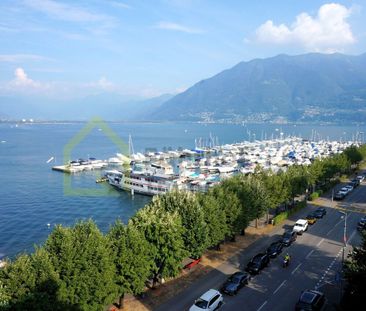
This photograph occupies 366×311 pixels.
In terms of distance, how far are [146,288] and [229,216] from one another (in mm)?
11174

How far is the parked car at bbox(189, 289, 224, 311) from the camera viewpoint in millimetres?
21859

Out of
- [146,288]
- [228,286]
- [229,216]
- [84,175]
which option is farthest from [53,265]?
[84,175]

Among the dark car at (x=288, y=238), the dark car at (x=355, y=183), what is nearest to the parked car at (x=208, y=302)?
the dark car at (x=288, y=238)

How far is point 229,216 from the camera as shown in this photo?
3416 cm

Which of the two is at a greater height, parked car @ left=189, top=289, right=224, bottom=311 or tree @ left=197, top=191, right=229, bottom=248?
tree @ left=197, top=191, right=229, bottom=248

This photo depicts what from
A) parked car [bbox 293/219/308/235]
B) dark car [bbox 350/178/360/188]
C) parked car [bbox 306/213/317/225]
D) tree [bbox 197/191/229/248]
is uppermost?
tree [bbox 197/191/229/248]

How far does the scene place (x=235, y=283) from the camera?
2530cm

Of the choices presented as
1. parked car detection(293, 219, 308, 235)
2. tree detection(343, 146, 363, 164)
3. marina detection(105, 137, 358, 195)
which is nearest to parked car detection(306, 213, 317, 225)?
parked car detection(293, 219, 308, 235)

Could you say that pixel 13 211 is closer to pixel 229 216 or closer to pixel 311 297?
pixel 229 216

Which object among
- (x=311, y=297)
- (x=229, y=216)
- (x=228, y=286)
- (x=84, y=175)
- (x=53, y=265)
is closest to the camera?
(x=53, y=265)

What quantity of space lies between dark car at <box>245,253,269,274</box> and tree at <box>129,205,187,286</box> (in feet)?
19.4

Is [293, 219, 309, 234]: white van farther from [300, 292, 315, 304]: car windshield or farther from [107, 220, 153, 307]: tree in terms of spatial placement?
[107, 220, 153, 307]: tree

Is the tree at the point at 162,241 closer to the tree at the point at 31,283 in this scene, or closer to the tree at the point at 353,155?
the tree at the point at 31,283

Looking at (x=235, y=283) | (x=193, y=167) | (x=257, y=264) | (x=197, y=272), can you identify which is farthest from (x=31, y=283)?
(x=193, y=167)
